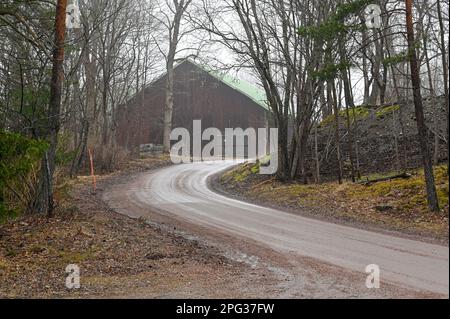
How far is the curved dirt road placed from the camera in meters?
8.19

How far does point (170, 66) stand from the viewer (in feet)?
136

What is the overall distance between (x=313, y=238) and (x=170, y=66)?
104 feet

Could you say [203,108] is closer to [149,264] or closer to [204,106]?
[204,106]

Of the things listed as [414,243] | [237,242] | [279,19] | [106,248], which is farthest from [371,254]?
[279,19]

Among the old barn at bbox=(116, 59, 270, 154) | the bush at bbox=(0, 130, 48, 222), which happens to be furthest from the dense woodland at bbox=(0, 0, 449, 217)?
the old barn at bbox=(116, 59, 270, 154)

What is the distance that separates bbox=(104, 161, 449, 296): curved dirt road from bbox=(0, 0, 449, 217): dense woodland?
3.39 metres

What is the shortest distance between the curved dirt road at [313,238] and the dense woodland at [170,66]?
3389mm

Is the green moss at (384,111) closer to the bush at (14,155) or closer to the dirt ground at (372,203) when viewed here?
the dirt ground at (372,203)

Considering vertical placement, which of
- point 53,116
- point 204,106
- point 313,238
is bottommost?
point 313,238

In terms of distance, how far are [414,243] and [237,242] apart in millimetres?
3795

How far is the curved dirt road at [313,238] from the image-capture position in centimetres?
819

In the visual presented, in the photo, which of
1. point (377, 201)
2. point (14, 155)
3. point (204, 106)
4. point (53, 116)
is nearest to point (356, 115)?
point (377, 201)

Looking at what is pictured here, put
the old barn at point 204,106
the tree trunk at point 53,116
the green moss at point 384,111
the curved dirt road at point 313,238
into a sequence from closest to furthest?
the curved dirt road at point 313,238 → the tree trunk at point 53,116 → the green moss at point 384,111 → the old barn at point 204,106

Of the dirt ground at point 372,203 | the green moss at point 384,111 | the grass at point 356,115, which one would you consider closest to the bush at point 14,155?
the dirt ground at point 372,203
